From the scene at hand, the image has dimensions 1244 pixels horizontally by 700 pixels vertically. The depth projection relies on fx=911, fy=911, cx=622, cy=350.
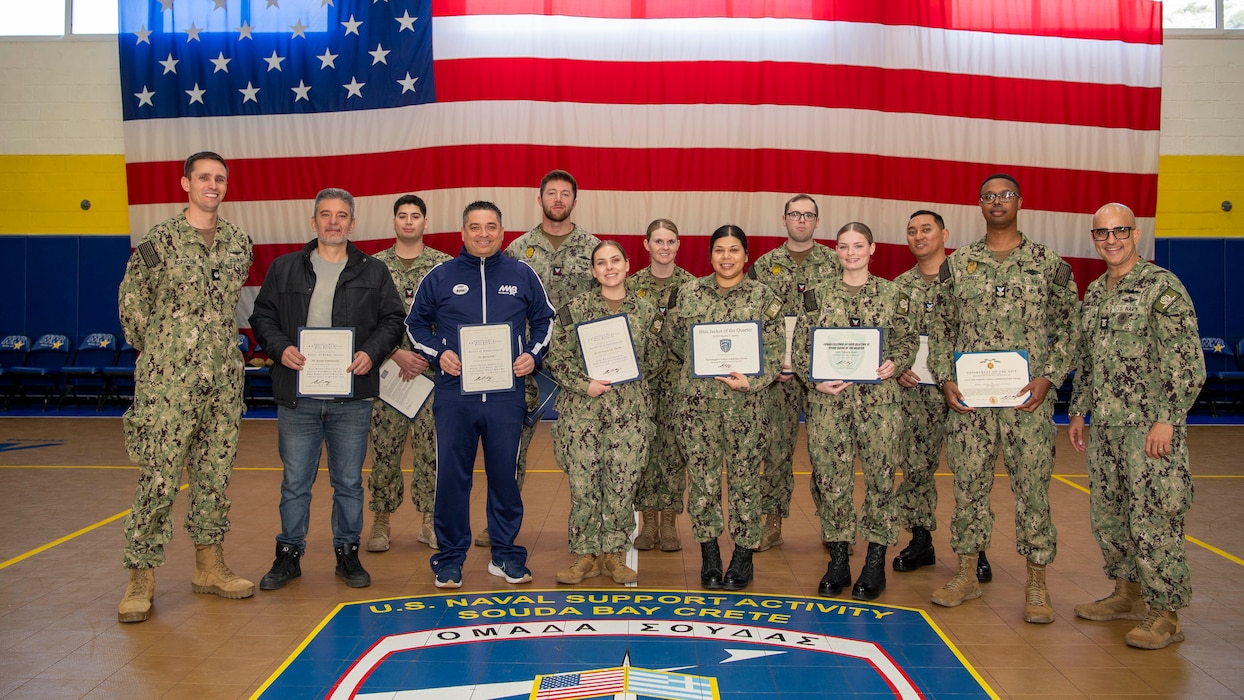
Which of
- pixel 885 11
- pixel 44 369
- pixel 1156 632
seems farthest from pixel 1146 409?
pixel 44 369

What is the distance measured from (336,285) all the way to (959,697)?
11.1 ft

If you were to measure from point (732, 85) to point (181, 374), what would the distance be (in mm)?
7437

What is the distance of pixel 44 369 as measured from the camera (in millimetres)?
11312

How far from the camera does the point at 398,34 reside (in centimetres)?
1034

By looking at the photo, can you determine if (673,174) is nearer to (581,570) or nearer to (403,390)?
(403,390)

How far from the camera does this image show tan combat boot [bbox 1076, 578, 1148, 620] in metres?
4.19

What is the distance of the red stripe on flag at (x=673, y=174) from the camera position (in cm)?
1013

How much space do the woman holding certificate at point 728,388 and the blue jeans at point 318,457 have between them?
5.59 ft

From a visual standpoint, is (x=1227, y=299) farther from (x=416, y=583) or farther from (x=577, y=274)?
(x=416, y=583)

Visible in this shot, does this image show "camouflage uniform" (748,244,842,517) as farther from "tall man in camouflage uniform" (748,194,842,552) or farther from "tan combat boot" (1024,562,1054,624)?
"tan combat boot" (1024,562,1054,624)

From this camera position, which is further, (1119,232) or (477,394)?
(477,394)

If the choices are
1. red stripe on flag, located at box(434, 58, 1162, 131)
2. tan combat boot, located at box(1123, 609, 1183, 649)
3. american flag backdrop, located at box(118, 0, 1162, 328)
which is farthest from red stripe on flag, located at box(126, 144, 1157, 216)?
tan combat boot, located at box(1123, 609, 1183, 649)

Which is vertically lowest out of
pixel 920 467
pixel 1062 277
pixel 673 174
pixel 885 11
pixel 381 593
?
pixel 381 593

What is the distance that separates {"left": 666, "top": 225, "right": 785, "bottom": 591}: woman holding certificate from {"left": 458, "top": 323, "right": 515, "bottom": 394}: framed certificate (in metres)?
0.88
